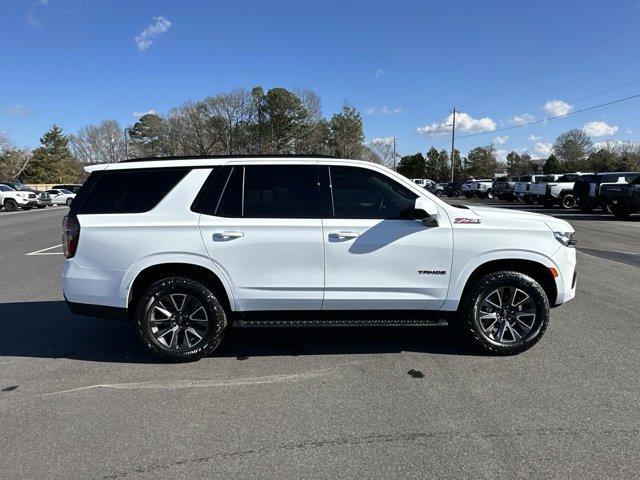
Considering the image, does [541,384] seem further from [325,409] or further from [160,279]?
[160,279]

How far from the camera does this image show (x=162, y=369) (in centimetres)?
440

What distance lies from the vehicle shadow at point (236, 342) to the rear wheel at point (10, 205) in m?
30.6

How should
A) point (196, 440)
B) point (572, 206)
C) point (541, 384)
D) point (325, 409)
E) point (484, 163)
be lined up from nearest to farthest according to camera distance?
point (196, 440), point (325, 409), point (541, 384), point (572, 206), point (484, 163)

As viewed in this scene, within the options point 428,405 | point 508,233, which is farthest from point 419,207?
point 428,405

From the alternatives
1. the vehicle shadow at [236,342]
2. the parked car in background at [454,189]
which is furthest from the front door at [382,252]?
the parked car in background at [454,189]

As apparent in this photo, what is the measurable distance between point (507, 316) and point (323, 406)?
208 cm

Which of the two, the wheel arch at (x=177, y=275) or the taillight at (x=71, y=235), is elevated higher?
the taillight at (x=71, y=235)

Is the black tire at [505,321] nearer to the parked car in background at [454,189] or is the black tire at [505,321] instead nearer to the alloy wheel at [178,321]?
the alloy wheel at [178,321]

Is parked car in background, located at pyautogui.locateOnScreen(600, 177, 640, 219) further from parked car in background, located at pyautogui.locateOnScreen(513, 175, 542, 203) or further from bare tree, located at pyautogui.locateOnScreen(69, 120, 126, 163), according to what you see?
bare tree, located at pyautogui.locateOnScreen(69, 120, 126, 163)

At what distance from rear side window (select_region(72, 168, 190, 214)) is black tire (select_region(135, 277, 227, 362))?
780mm

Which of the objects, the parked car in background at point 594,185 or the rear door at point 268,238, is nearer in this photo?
the rear door at point 268,238

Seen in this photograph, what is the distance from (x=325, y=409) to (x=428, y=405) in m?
0.80

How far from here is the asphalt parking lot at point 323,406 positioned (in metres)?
2.94

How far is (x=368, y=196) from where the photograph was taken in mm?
4484
